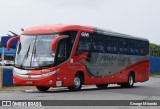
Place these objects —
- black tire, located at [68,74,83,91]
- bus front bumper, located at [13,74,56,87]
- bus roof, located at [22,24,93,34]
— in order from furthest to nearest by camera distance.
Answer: black tire, located at [68,74,83,91], bus roof, located at [22,24,93,34], bus front bumper, located at [13,74,56,87]

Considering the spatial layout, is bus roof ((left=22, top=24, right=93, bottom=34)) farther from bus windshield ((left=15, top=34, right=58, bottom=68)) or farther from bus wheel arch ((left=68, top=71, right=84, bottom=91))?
bus wheel arch ((left=68, top=71, right=84, bottom=91))

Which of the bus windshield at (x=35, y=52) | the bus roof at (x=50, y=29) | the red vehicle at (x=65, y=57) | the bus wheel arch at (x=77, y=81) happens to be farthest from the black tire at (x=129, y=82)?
the bus windshield at (x=35, y=52)

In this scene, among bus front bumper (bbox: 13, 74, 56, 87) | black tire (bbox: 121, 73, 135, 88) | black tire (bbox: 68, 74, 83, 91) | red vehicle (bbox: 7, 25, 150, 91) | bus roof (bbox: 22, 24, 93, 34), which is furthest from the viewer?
black tire (bbox: 121, 73, 135, 88)

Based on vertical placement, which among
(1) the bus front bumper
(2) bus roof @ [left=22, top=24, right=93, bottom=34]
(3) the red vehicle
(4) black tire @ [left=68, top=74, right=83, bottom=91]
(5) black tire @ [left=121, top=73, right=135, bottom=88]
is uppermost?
(2) bus roof @ [left=22, top=24, right=93, bottom=34]

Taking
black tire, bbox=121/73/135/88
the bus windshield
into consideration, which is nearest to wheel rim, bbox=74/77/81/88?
the bus windshield

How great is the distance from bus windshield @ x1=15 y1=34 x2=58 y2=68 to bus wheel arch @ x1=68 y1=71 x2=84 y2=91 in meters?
2.16

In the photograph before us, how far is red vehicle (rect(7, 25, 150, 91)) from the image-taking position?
70.1ft

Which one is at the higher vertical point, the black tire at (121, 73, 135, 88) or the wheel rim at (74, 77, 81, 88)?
the wheel rim at (74, 77, 81, 88)

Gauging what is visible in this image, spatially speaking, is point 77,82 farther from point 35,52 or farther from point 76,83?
point 35,52

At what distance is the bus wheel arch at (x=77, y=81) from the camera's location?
22938mm

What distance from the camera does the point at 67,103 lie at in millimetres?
15758

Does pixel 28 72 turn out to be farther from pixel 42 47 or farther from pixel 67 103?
pixel 67 103

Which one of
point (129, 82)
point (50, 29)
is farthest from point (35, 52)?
point (129, 82)

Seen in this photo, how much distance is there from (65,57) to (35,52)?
4.79 ft
